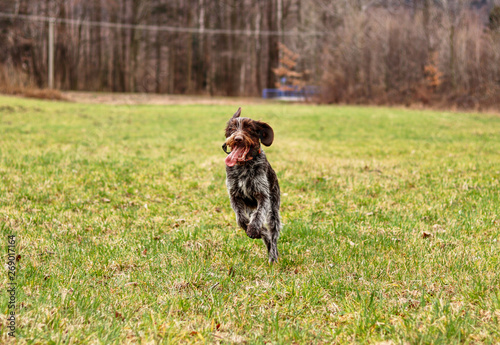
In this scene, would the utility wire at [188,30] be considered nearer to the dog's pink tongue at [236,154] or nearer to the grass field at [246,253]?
the grass field at [246,253]

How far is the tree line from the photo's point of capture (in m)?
35.9

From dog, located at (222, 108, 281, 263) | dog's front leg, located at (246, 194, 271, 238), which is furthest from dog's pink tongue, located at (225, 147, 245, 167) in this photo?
dog's front leg, located at (246, 194, 271, 238)

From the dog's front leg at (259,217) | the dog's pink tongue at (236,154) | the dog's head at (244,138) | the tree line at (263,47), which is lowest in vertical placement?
the dog's front leg at (259,217)

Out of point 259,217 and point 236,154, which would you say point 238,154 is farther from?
point 259,217

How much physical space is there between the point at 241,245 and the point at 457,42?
35.8 metres

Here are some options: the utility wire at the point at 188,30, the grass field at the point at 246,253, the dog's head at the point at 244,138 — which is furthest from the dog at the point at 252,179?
the utility wire at the point at 188,30

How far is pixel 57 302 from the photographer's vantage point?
3.68 m

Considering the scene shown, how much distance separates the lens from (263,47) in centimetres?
5556

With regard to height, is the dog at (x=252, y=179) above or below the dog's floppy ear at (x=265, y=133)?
below

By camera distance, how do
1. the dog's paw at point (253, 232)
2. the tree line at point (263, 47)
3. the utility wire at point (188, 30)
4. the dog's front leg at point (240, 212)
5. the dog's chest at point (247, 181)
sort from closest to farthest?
the dog's paw at point (253, 232) → the dog's chest at point (247, 181) → the dog's front leg at point (240, 212) → the tree line at point (263, 47) → the utility wire at point (188, 30)

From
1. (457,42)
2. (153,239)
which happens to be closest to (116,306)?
(153,239)

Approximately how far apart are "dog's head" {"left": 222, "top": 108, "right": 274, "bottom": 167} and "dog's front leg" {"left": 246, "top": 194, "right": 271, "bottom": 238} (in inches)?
17.1

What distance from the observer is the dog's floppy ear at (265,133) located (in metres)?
4.77

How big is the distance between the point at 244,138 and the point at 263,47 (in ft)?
174
